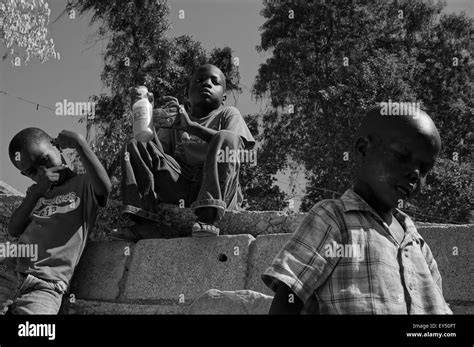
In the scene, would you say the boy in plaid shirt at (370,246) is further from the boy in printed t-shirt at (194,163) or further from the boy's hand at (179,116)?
the boy's hand at (179,116)

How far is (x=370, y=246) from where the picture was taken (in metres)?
1.60

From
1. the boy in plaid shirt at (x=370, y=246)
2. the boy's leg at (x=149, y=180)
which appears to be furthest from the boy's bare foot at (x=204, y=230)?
the boy in plaid shirt at (x=370, y=246)

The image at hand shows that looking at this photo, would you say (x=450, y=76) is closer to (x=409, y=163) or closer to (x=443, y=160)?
(x=443, y=160)

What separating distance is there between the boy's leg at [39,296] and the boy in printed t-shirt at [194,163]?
70cm

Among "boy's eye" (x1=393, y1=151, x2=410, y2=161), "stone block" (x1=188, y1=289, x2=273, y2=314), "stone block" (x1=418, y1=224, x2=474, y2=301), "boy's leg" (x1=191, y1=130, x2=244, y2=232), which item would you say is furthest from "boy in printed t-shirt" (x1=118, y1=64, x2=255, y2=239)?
"boy's eye" (x1=393, y1=151, x2=410, y2=161)

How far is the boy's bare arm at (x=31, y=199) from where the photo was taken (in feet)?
12.6

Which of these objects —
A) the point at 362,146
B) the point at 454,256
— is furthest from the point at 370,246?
the point at 454,256

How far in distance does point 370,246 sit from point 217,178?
2.34m

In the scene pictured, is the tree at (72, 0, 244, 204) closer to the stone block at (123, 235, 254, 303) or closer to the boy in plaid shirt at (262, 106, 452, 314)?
the stone block at (123, 235, 254, 303)

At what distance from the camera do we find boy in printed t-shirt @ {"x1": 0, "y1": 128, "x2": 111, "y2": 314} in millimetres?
3568

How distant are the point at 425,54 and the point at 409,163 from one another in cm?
1318

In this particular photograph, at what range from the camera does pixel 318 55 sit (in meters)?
13.7
